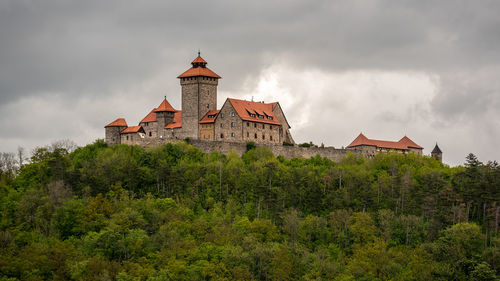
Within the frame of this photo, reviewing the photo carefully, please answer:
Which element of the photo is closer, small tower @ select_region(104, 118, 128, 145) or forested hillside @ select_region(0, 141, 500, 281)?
forested hillside @ select_region(0, 141, 500, 281)

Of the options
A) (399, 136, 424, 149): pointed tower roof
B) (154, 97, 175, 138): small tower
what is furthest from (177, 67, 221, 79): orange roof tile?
(399, 136, 424, 149): pointed tower roof

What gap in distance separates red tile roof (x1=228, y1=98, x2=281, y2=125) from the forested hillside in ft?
18.0

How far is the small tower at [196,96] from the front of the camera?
9300 centimetres

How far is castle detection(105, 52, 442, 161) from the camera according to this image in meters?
91.9

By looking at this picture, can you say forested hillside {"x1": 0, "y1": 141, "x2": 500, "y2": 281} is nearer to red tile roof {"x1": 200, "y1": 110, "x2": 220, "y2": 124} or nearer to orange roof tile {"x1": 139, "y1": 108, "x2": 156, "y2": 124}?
red tile roof {"x1": 200, "y1": 110, "x2": 220, "y2": 124}

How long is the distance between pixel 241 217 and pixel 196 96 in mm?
19799

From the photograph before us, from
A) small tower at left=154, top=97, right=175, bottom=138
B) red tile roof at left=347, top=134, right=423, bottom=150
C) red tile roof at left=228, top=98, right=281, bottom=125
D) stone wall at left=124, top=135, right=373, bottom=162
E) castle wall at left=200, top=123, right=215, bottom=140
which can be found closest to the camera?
stone wall at left=124, top=135, right=373, bottom=162

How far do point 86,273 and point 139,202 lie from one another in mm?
15267

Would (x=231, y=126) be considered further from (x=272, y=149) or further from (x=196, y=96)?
(x=196, y=96)

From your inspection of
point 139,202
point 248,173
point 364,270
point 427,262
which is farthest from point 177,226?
point 427,262

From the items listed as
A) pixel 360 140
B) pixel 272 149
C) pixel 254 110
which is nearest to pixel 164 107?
pixel 254 110

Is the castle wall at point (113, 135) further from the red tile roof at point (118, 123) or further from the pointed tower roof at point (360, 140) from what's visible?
the pointed tower roof at point (360, 140)

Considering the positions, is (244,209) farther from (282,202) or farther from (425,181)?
(425,181)

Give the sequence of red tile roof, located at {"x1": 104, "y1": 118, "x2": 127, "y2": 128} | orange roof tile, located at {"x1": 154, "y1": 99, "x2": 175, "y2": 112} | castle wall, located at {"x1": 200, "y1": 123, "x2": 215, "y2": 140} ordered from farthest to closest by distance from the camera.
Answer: red tile roof, located at {"x1": 104, "y1": 118, "x2": 127, "y2": 128}
orange roof tile, located at {"x1": 154, "y1": 99, "x2": 175, "y2": 112}
castle wall, located at {"x1": 200, "y1": 123, "x2": 215, "y2": 140}
